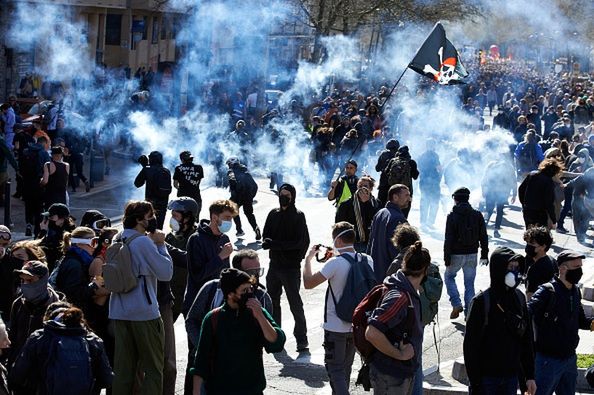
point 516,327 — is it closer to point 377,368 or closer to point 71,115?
point 377,368

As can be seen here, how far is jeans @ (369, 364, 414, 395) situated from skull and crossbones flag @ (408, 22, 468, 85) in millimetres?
12150

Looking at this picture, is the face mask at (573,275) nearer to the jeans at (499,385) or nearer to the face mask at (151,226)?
the jeans at (499,385)

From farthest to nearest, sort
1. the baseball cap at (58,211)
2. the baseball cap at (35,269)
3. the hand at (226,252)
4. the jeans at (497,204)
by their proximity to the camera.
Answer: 1. the jeans at (497,204)
2. the baseball cap at (58,211)
3. the hand at (226,252)
4. the baseball cap at (35,269)

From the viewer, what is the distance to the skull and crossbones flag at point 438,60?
20000 millimetres

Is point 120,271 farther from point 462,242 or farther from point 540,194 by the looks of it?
point 540,194

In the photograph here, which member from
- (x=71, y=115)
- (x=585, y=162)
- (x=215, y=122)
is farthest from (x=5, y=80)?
(x=585, y=162)

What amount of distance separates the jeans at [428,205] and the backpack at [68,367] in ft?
43.7

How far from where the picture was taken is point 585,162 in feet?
69.3

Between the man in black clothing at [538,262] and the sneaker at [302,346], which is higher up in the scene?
the man in black clothing at [538,262]

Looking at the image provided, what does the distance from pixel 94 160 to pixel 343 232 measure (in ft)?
50.3

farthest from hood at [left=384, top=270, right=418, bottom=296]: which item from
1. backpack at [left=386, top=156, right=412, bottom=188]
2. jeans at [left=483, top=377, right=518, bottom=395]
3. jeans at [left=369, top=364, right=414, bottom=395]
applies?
backpack at [left=386, top=156, right=412, bottom=188]

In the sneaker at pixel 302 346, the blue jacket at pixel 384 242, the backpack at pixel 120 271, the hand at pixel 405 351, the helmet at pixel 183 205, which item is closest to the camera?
the hand at pixel 405 351

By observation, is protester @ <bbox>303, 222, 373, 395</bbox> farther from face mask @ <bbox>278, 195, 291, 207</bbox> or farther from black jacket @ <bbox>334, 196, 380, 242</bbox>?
black jacket @ <bbox>334, 196, 380, 242</bbox>

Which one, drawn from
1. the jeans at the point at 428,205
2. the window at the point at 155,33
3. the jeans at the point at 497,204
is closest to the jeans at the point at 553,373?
the jeans at the point at 497,204
